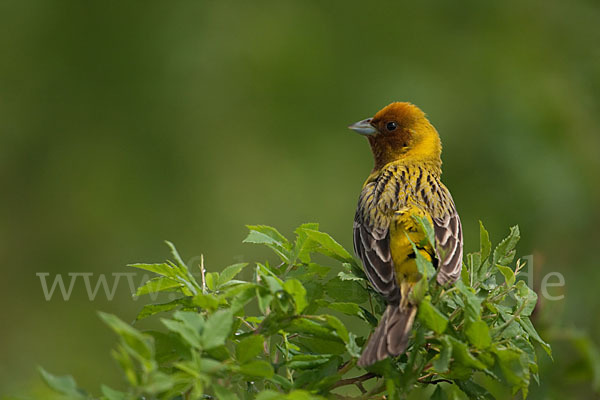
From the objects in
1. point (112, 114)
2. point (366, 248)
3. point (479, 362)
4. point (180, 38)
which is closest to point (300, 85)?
point (180, 38)

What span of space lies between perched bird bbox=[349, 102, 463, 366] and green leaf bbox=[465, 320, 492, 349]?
0.24 meters

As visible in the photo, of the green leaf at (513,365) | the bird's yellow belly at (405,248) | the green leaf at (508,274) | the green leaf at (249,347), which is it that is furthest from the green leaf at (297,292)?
the bird's yellow belly at (405,248)

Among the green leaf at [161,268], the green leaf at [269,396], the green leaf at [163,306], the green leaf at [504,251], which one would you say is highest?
the green leaf at [161,268]

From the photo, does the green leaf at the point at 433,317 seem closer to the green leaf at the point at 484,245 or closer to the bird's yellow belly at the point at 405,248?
the green leaf at the point at 484,245

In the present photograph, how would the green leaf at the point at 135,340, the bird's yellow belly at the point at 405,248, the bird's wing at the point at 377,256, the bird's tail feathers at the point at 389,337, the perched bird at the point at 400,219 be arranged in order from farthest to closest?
1. the bird's yellow belly at the point at 405,248
2. the bird's wing at the point at 377,256
3. the perched bird at the point at 400,219
4. the bird's tail feathers at the point at 389,337
5. the green leaf at the point at 135,340

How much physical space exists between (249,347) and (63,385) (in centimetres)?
56

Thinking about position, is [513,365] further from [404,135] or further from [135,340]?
[404,135]

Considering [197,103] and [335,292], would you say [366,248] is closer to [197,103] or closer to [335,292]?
[335,292]

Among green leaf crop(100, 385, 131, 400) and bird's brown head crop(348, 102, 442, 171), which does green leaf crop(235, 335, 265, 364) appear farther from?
bird's brown head crop(348, 102, 442, 171)

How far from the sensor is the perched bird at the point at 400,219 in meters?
3.01

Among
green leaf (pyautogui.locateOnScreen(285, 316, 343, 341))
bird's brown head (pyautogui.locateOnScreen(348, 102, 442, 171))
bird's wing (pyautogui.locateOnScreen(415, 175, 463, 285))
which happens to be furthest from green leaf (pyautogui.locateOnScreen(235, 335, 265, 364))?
bird's brown head (pyautogui.locateOnScreen(348, 102, 442, 171))

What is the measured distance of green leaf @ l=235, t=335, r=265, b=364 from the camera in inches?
98.2

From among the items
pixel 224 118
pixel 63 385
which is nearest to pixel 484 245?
pixel 63 385

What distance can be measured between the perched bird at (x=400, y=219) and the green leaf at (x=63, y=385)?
0.93 meters
